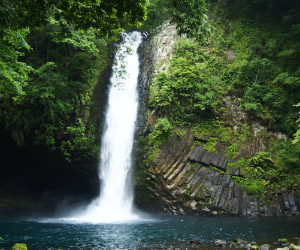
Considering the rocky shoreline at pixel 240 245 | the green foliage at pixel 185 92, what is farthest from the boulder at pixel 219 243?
the green foliage at pixel 185 92

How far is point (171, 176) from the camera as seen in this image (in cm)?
1495

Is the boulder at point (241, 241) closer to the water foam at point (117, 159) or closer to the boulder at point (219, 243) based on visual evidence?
the boulder at point (219, 243)

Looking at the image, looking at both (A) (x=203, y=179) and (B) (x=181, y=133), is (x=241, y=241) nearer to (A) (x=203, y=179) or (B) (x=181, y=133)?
(A) (x=203, y=179)

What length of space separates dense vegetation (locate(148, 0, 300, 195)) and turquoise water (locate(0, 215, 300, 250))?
3.27m

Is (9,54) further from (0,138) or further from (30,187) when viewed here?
(30,187)

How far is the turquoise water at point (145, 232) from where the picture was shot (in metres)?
8.96

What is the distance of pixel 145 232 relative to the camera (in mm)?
10625

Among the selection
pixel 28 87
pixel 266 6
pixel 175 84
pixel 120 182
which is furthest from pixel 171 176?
pixel 266 6

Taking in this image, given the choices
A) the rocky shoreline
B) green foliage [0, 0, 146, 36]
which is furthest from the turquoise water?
green foliage [0, 0, 146, 36]

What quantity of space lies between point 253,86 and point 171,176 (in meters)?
9.19

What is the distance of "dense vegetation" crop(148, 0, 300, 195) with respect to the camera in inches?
580

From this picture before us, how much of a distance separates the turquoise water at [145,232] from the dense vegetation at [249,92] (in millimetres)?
3266

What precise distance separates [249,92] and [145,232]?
1235cm

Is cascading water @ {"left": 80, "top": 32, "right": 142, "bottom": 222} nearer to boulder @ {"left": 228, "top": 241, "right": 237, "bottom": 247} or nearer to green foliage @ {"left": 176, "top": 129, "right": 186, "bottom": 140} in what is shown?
green foliage @ {"left": 176, "top": 129, "right": 186, "bottom": 140}
